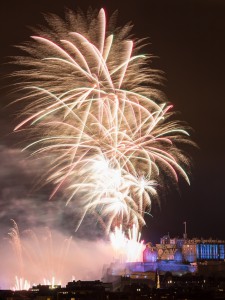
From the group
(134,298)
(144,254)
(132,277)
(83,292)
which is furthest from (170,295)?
(144,254)

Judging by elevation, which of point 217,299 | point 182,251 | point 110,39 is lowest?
point 217,299

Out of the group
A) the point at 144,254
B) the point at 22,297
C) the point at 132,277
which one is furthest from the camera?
the point at 144,254

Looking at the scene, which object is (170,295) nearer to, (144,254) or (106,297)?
(106,297)

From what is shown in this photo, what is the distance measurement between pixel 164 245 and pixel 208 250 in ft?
35.6

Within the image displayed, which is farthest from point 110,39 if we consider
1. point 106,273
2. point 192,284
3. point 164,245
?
point 164,245

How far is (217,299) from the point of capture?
5481 cm

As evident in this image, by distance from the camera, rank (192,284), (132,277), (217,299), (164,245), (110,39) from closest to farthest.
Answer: (110,39), (217,299), (192,284), (132,277), (164,245)

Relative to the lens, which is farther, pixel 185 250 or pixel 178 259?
pixel 185 250

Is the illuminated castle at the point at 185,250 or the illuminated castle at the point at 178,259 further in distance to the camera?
the illuminated castle at the point at 185,250

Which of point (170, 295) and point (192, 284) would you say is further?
point (192, 284)

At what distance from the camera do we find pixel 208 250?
125 meters

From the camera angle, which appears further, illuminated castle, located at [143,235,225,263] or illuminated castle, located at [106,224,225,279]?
illuminated castle, located at [143,235,225,263]

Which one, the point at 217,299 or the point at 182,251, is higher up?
the point at 182,251

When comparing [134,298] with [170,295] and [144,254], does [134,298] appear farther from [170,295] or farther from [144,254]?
[144,254]
